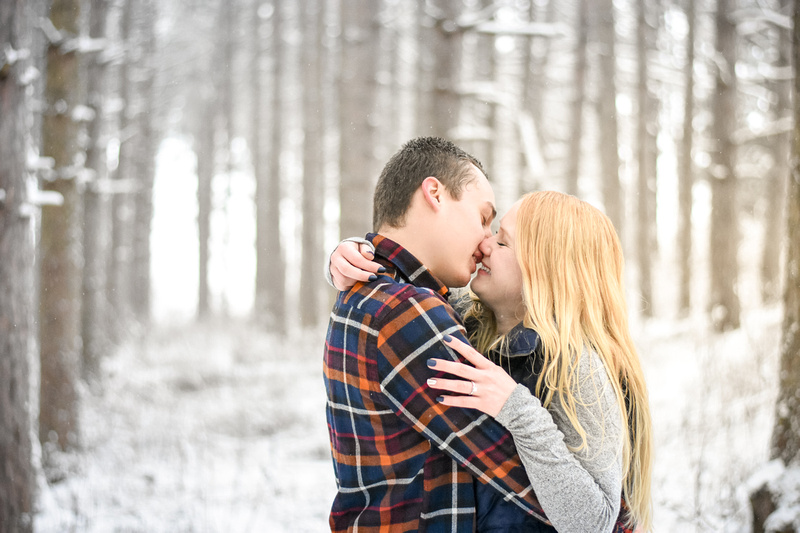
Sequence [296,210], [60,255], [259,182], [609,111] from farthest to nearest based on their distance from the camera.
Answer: [296,210] < [259,182] < [609,111] < [60,255]

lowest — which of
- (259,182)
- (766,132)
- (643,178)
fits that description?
(643,178)

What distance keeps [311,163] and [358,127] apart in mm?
5858

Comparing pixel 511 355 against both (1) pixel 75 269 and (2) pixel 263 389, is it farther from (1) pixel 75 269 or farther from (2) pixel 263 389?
(2) pixel 263 389

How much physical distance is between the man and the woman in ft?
0.23

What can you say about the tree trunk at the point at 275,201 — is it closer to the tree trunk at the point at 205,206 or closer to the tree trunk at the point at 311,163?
the tree trunk at the point at 311,163

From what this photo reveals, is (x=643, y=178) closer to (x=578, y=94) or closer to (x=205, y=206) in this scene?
(x=578, y=94)

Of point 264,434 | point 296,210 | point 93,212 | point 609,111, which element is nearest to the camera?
point 264,434

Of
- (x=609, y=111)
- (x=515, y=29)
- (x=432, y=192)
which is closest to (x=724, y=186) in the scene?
(x=609, y=111)

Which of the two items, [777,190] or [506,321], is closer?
[506,321]

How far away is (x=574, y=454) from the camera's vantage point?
1.75 m

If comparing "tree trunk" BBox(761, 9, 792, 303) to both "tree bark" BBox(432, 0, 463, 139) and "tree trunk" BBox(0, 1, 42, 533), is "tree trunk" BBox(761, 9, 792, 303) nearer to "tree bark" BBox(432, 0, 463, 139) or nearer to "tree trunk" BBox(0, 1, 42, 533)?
"tree bark" BBox(432, 0, 463, 139)

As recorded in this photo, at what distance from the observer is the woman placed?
164 centimetres

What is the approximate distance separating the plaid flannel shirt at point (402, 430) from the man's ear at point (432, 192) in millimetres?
314

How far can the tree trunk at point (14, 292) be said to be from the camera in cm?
395
